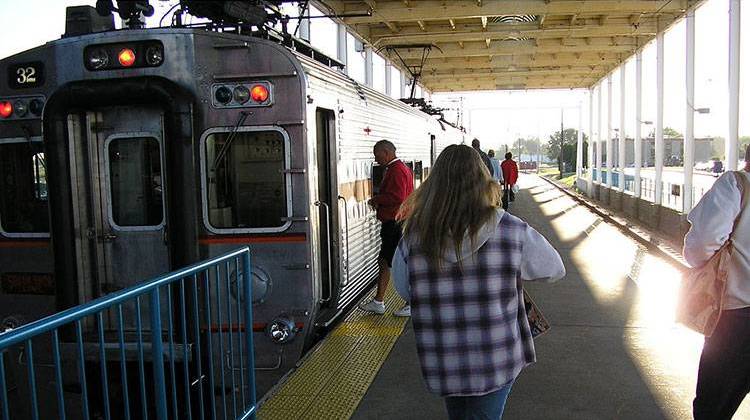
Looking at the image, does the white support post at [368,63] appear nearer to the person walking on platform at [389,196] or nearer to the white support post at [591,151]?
the person walking on platform at [389,196]

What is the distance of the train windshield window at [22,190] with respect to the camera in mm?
5539

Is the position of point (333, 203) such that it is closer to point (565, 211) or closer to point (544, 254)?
point (544, 254)

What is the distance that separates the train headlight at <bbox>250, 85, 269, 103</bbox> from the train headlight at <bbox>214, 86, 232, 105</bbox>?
0.56ft

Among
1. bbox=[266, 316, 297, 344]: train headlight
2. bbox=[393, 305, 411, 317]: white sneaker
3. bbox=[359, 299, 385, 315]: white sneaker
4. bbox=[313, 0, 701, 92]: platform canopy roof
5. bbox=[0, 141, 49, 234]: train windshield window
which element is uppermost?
bbox=[313, 0, 701, 92]: platform canopy roof

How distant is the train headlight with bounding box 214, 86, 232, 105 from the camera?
5102 millimetres

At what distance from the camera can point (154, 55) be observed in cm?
506

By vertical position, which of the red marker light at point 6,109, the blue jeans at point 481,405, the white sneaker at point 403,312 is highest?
the red marker light at point 6,109

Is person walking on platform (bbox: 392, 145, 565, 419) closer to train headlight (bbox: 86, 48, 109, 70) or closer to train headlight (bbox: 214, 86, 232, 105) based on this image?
train headlight (bbox: 214, 86, 232, 105)

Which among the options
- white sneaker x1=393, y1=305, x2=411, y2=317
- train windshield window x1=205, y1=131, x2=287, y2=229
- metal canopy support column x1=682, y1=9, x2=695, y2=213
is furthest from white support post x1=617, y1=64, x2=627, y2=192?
train windshield window x1=205, y1=131, x2=287, y2=229

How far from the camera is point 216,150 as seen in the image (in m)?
5.21

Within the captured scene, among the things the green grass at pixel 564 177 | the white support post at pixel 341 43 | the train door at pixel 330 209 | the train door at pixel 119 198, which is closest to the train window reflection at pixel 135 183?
the train door at pixel 119 198

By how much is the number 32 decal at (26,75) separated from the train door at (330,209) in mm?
2224

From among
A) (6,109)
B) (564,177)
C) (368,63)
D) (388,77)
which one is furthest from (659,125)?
(564,177)

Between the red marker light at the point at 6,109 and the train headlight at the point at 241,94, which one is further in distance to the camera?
the red marker light at the point at 6,109
